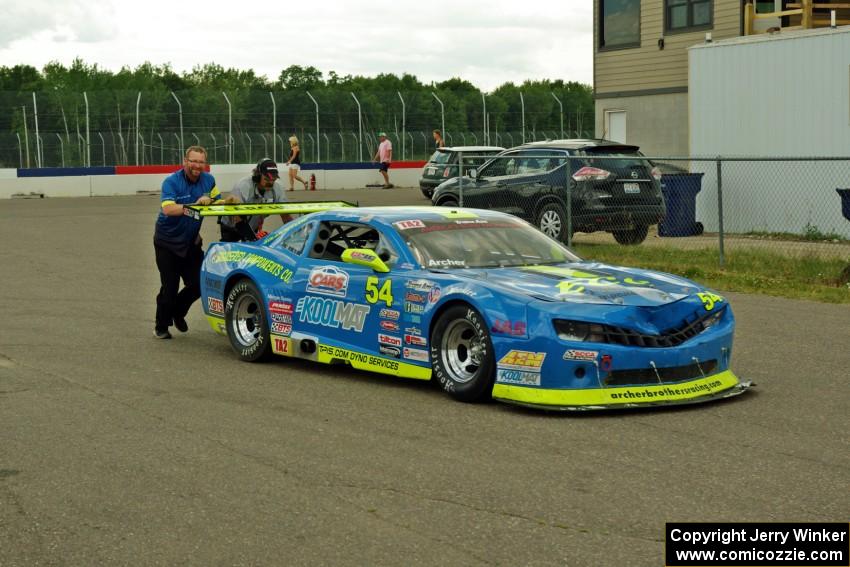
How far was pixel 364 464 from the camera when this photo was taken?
272 inches

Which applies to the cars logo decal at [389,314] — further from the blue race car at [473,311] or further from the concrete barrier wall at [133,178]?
the concrete barrier wall at [133,178]

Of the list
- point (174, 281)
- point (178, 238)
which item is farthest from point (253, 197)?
point (174, 281)

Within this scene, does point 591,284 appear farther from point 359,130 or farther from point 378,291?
point 359,130

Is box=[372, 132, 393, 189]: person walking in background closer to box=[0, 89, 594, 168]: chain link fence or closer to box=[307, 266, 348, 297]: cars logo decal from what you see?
box=[0, 89, 594, 168]: chain link fence

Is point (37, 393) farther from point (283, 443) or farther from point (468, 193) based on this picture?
point (468, 193)

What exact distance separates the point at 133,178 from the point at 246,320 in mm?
28371

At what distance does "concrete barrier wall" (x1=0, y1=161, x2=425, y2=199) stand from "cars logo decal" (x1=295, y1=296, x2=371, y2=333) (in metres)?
23.3

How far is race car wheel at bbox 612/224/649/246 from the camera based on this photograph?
62.5ft

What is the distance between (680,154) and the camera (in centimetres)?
3078

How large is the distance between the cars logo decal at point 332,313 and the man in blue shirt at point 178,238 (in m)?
2.20

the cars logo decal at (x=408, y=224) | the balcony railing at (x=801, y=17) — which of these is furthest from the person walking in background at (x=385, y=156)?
the cars logo decal at (x=408, y=224)

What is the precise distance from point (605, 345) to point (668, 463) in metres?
1.35

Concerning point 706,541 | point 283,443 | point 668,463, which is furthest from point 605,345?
point 706,541

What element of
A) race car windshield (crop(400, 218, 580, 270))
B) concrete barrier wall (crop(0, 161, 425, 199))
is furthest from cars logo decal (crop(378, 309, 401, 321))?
concrete barrier wall (crop(0, 161, 425, 199))
